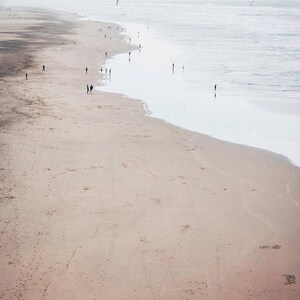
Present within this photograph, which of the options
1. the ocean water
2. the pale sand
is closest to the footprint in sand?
the pale sand

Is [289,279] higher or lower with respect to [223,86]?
lower

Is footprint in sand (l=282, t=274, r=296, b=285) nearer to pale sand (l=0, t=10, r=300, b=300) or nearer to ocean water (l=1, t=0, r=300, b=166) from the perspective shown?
pale sand (l=0, t=10, r=300, b=300)

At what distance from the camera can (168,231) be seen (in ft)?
53.8

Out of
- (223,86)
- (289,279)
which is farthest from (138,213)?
(223,86)

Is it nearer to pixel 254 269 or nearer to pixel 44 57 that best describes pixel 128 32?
pixel 44 57

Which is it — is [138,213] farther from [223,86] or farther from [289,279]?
[223,86]

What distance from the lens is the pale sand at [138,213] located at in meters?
13.4

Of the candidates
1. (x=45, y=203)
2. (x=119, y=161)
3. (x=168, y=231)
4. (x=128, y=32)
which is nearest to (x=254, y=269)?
(x=168, y=231)

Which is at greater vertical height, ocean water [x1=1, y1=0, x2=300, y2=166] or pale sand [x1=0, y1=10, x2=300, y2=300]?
ocean water [x1=1, y1=0, x2=300, y2=166]

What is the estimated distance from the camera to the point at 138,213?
17703 mm

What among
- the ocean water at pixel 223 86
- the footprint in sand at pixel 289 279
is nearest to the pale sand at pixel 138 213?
the footprint in sand at pixel 289 279

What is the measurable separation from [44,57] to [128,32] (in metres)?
44.0

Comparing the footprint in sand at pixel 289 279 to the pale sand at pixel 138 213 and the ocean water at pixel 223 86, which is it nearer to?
the pale sand at pixel 138 213

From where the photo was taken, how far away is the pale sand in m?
13.4
